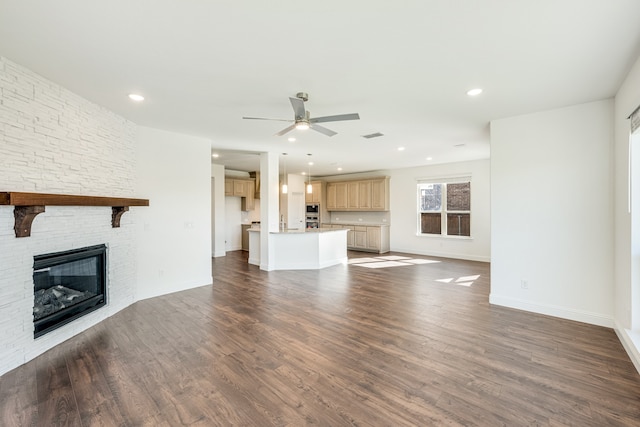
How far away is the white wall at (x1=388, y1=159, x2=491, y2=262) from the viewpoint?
7.43 meters

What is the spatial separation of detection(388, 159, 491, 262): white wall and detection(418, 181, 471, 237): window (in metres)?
0.18

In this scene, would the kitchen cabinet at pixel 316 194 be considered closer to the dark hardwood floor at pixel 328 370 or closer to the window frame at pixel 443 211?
the window frame at pixel 443 211

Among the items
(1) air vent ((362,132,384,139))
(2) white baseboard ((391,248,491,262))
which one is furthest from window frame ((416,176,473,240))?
(1) air vent ((362,132,384,139))

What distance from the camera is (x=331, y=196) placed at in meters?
10.2

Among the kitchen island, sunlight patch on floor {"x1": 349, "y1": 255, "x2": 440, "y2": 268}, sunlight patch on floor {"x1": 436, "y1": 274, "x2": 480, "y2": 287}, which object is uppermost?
the kitchen island

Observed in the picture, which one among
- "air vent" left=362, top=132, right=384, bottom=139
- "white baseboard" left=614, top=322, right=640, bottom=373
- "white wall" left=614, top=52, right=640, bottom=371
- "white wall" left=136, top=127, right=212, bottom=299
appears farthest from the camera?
"air vent" left=362, top=132, right=384, bottom=139

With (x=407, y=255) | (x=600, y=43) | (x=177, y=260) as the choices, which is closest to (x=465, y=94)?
(x=600, y=43)

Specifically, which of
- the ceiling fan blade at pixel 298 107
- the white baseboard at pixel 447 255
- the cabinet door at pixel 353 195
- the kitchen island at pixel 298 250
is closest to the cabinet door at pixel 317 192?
the cabinet door at pixel 353 195

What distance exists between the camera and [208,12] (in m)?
1.89

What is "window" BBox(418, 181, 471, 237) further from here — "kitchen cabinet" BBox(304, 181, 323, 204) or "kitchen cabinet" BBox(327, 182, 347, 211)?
"kitchen cabinet" BBox(304, 181, 323, 204)

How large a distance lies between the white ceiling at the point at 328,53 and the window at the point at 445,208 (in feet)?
14.3

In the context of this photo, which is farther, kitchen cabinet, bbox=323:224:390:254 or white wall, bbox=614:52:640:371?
kitchen cabinet, bbox=323:224:390:254

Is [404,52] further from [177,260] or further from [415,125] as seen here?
[177,260]

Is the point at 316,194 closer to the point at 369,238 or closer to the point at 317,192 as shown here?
the point at 317,192
